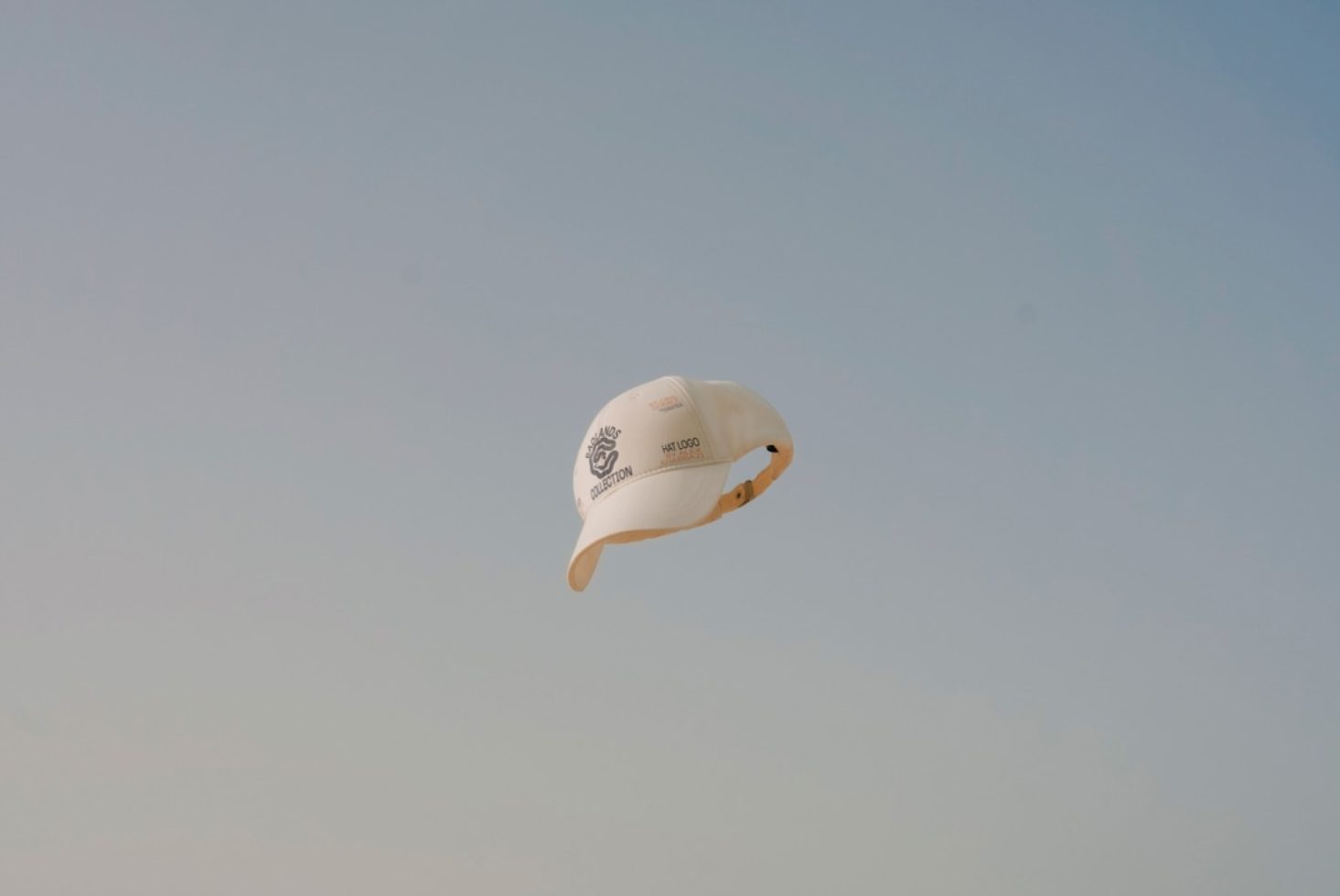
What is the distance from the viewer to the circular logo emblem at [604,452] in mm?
19719

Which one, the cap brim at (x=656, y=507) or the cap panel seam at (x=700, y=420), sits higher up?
the cap panel seam at (x=700, y=420)

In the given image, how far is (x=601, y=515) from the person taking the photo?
62.7 ft

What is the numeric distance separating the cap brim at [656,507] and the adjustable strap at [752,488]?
1.11m

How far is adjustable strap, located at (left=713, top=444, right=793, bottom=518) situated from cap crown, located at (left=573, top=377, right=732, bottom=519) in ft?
3.66

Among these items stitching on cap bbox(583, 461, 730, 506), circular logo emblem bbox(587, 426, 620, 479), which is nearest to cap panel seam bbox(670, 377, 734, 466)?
stitching on cap bbox(583, 461, 730, 506)

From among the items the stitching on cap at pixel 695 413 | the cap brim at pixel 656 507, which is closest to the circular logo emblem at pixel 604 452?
the cap brim at pixel 656 507

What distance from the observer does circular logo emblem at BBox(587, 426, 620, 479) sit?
19.7m

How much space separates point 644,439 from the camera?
63.8 ft

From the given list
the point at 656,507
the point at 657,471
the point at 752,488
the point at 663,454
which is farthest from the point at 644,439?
the point at 752,488

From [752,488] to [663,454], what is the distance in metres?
1.81

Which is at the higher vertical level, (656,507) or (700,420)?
(700,420)

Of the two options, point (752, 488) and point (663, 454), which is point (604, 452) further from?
point (752, 488)

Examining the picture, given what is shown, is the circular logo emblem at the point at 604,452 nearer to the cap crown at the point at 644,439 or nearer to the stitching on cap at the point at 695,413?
the cap crown at the point at 644,439

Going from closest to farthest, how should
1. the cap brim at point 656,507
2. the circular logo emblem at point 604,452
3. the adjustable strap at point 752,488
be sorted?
the cap brim at point 656,507 → the circular logo emblem at point 604,452 → the adjustable strap at point 752,488
